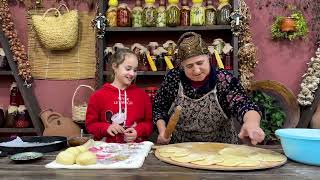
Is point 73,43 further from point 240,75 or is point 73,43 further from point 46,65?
point 240,75

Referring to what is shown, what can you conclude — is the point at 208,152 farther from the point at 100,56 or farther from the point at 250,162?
the point at 100,56

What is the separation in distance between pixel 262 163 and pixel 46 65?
2821 millimetres

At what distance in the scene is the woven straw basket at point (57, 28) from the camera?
340 centimetres

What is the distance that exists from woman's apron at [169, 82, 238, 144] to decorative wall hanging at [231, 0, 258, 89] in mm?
1120

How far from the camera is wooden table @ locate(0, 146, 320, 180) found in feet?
4.23

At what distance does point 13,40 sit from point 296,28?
2555mm

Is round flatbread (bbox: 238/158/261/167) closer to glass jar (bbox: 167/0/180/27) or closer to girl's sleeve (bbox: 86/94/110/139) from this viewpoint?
girl's sleeve (bbox: 86/94/110/139)

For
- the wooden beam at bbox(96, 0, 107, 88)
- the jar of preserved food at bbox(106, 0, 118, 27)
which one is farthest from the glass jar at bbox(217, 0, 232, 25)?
the wooden beam at bbox(96, 0, 107, 88)

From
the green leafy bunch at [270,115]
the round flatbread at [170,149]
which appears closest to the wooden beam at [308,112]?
the green leafy bunch at [270,115]

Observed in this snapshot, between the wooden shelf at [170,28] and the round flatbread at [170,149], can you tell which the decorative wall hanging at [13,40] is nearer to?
the wooden shelf at [170,28]

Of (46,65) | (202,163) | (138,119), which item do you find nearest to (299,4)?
(138,119)

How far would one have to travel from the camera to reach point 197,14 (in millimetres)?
3248

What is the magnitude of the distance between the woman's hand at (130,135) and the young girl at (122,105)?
145mm

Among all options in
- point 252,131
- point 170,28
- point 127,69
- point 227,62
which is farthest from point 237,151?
point 170,28
